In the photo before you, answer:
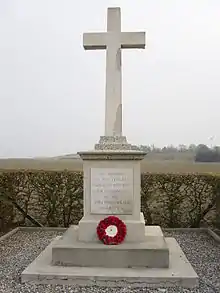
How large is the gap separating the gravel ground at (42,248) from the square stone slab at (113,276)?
0.11m

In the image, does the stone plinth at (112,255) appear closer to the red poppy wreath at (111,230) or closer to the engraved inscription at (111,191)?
the red poppy wreath at (111,230)

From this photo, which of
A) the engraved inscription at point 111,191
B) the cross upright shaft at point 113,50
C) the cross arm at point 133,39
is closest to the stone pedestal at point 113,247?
the engraved inscription at point 111,191

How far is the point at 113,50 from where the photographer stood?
19.8 feet

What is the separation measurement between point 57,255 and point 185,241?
3.31 metres

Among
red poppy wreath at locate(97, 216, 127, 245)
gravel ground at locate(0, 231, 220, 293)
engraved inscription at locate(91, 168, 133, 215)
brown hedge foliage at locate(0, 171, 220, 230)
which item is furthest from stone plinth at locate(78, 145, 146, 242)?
brown hedge foliage at locate(0, 171, 220, 230)

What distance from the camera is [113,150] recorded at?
5.61 meters

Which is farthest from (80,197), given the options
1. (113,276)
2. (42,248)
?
(113,276)

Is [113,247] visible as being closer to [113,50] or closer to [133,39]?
[113,50]

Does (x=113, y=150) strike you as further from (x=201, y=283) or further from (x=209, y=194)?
(x=209, y=194)

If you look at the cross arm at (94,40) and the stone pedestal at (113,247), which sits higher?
the cross arm at (94,40)

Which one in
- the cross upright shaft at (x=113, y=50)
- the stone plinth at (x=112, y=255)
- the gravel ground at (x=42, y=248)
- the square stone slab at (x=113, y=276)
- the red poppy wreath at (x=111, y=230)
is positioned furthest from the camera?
the cross upright shaft at (x=113, y=50)

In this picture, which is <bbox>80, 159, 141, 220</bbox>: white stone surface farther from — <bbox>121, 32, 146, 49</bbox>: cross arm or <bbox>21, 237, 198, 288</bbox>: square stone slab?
<bbox>121, 32, 146, 49</bbox>: cross arm

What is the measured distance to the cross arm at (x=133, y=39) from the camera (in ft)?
19.8

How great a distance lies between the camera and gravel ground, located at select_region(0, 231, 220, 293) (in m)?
4.49
